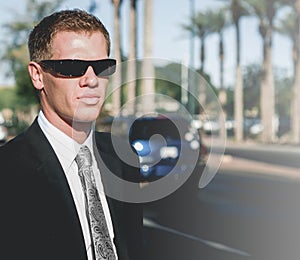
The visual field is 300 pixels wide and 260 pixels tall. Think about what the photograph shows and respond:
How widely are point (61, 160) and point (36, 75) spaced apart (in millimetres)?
234

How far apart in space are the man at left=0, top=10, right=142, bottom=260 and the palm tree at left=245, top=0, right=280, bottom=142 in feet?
128

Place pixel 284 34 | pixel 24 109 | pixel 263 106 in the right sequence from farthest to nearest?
pixel 24 109 → pixel 284 34 → pixel 263 106

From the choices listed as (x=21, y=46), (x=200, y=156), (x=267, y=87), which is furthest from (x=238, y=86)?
(x=200, y=156)

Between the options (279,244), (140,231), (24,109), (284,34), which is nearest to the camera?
(140,231)

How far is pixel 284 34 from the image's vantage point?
5175cm

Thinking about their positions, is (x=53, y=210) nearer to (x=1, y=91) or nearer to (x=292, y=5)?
(x=292, y=5)

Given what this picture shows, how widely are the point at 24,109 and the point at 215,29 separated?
18.7 m

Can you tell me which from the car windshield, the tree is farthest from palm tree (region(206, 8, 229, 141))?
the car windshield

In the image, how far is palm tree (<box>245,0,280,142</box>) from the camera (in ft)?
135

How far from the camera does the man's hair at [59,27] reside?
199cm

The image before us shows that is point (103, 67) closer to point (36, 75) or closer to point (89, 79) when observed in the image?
point (89, 79)

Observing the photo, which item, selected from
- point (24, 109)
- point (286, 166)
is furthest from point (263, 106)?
point (24, 109)

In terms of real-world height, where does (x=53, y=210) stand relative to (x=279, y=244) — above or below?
above

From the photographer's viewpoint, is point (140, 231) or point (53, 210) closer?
point (53, 210)
